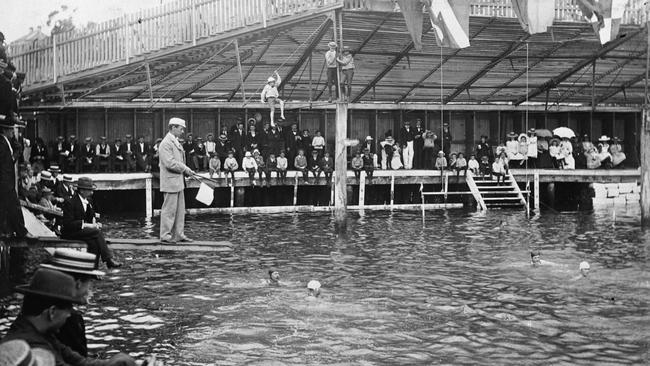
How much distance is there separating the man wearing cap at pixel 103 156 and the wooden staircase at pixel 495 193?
12045 mm

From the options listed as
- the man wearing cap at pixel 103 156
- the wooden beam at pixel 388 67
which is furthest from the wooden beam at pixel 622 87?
the man wearing cap at pixel 103 156

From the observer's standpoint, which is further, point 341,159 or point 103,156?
point 103,156

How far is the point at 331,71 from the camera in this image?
2109 centimetres

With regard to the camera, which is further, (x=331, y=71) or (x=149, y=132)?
(x=149, y=132)

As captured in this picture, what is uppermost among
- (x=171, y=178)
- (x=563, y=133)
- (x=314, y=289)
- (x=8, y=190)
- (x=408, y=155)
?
(x=563, y=133)

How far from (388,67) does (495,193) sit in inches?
222

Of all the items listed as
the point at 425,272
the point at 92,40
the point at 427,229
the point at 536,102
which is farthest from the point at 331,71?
the point at 536,102

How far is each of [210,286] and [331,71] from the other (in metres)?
10.1

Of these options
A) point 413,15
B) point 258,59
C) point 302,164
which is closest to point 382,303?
point 413,15

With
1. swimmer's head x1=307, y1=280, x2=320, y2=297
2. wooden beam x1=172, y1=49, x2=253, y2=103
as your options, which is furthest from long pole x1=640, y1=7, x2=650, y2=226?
swimmer's head x1=307, y1=280, x2=320, y2=297

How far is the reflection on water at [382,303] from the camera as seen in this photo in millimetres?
8719

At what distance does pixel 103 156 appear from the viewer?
27328 millimetres

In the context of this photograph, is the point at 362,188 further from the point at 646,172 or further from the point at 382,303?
the point at 382,303

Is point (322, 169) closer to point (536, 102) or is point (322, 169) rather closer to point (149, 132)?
point (149, 132)
